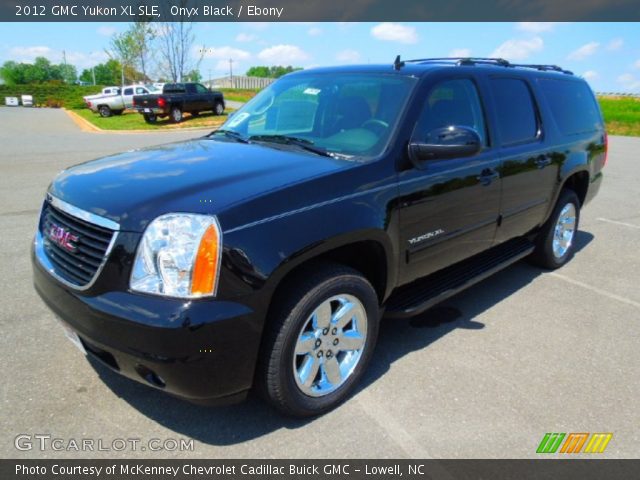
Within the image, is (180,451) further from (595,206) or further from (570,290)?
(595,206)

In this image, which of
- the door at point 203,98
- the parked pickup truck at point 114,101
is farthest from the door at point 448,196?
the parked pickup truck at point 114,101

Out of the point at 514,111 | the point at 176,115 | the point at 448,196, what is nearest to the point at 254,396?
the point at 448,196

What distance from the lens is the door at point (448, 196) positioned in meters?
3.11

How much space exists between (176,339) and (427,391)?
162cm

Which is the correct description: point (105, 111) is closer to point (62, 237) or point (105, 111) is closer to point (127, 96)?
point (127, 96)

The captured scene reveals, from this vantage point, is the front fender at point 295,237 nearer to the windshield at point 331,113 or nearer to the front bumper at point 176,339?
the front bumper at point 176,339

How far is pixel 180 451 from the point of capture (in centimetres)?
247

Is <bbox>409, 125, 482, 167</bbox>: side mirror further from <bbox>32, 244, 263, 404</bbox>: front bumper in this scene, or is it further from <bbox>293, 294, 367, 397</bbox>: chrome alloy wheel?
<bbox>32, 244, 263, 404</bbox>: front bumper

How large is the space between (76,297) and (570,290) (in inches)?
166

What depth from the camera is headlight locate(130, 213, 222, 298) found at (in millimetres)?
2179

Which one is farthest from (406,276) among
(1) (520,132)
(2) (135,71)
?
(2) (135,71)

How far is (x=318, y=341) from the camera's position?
2.69 meters

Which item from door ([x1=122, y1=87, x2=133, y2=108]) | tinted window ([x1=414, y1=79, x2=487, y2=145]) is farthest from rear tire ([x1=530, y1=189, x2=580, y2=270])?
door ([x1=122, y1=87, x2=133, y2=108])

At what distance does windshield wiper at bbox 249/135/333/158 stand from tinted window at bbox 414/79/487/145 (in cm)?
62
